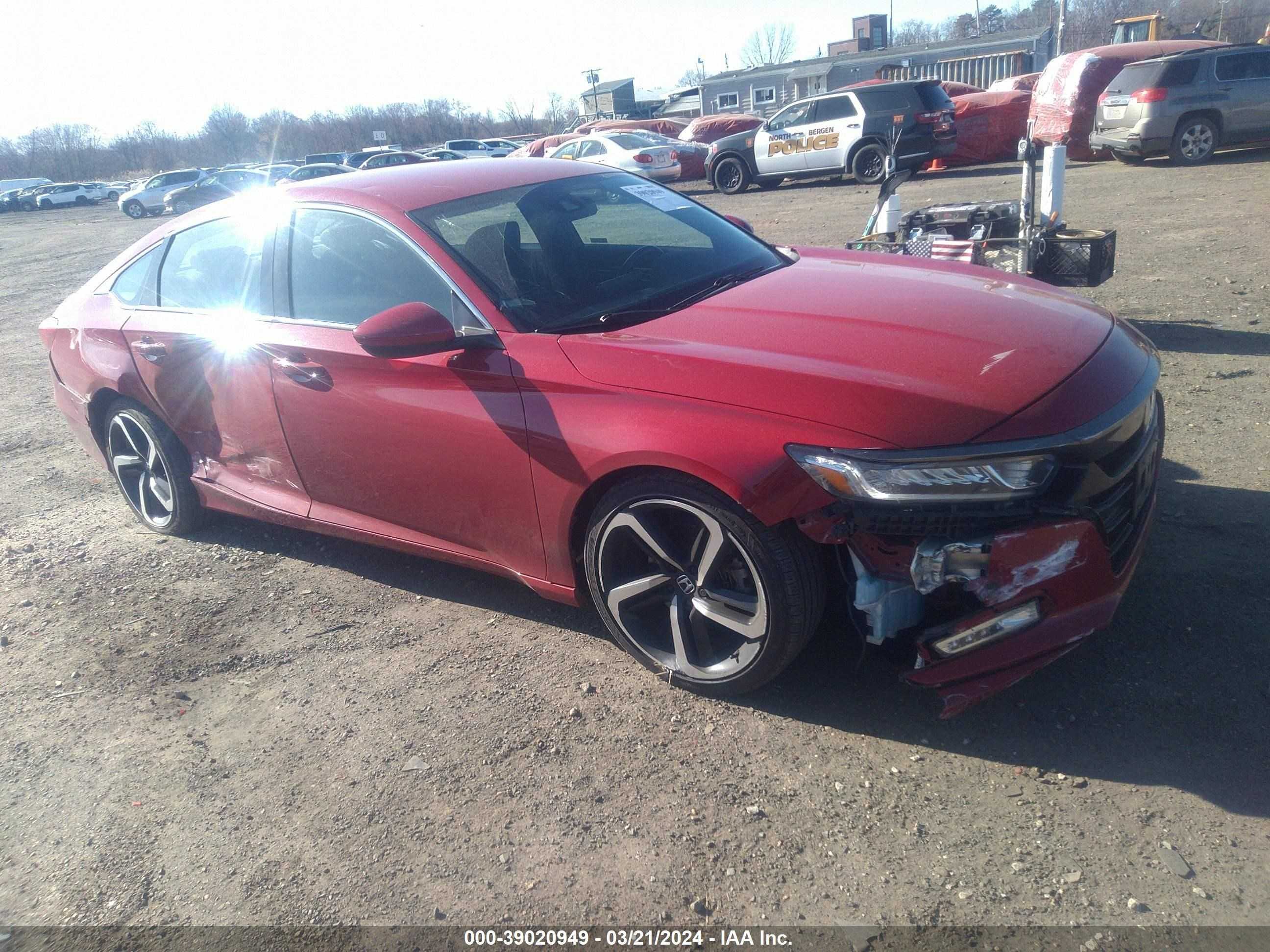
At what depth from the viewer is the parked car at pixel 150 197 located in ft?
116

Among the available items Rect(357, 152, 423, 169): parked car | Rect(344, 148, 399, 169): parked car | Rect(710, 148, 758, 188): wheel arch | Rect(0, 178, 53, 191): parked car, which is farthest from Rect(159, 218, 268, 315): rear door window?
Rect(0, 178, 53, 191): parked car

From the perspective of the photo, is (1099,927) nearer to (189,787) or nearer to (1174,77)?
(189,787)

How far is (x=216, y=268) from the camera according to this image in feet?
13.9

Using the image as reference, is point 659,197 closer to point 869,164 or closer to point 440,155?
point 869,164

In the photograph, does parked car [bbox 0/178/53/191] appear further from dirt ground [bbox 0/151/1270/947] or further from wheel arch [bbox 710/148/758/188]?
dirt ground [bbox 0/151/1270/947]

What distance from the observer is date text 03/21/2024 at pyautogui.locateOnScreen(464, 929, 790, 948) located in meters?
2.23

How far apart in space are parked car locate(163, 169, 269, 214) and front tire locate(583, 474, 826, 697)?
3298 cm

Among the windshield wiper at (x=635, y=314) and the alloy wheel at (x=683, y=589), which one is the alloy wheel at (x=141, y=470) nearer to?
the windshield wiper at (x=635, y=314)

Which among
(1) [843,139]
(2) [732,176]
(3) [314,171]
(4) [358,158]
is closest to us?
(1) [843,139]

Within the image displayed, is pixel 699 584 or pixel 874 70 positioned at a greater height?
pixel 874 70

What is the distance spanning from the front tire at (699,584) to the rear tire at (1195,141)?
15.6 meters

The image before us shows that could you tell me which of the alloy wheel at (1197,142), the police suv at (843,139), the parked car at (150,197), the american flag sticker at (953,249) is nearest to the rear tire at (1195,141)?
the alloy wheel at (1197,142)

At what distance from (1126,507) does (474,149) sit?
42086 millimetres

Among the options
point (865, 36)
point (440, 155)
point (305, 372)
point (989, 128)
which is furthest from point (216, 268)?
point (865, 36)
